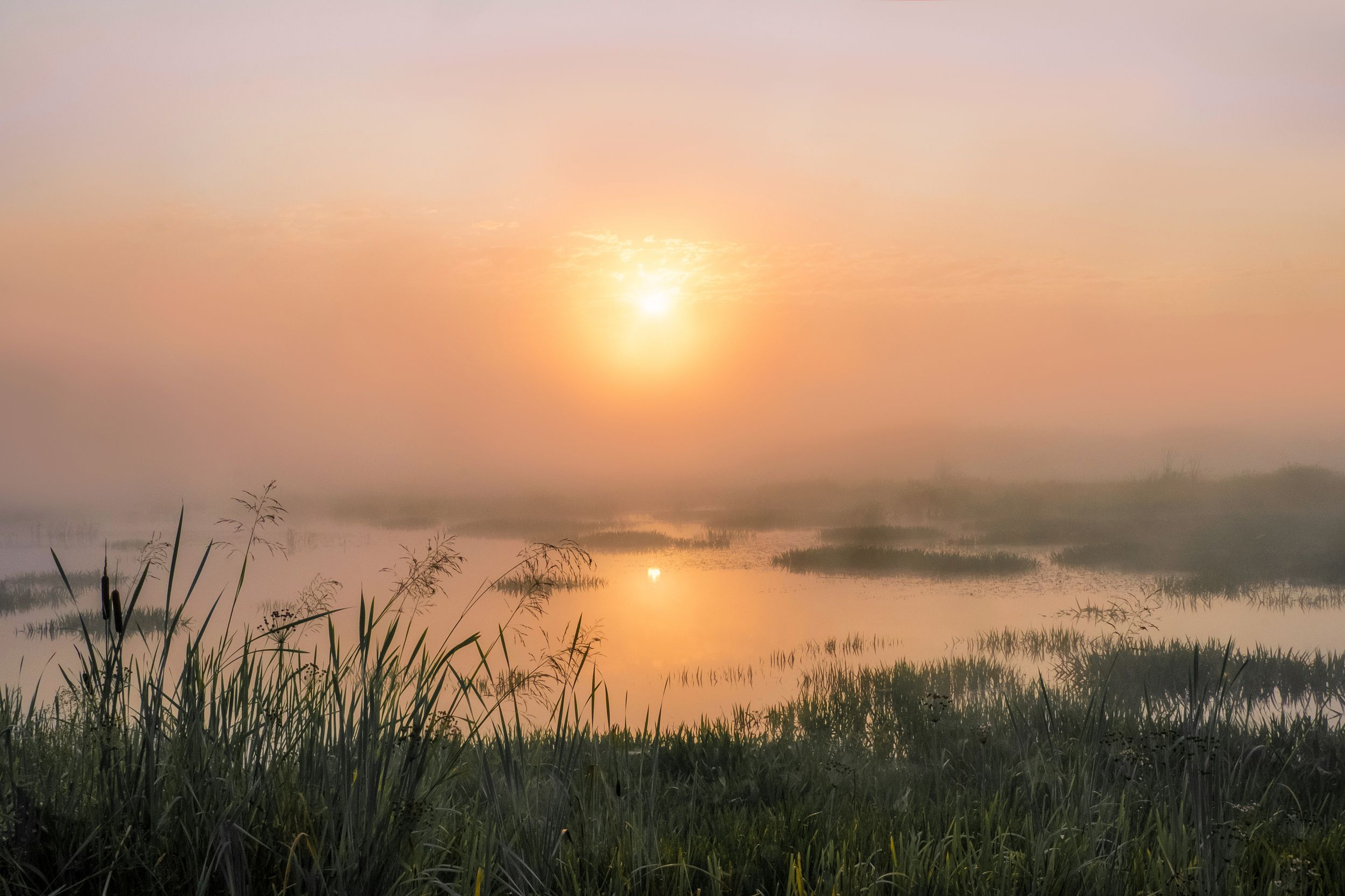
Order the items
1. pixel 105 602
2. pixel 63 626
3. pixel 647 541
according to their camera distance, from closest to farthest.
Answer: pixel 105 602 → pixel 63 626 → pixel 647 541

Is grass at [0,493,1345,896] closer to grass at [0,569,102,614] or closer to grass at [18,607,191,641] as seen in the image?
grass at [18,607,191,641]

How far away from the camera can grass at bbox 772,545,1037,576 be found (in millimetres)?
19938

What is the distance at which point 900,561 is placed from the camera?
69.7 ft

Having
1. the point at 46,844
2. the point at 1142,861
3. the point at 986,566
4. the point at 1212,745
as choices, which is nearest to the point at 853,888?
the point at 1142,861

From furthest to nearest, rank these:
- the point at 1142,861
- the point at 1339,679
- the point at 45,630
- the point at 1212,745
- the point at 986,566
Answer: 1. the point at 986,566
2. the point at 45,630
3. the point at 1339,679
4. the point at 1212,745
5. the point at 1142,861

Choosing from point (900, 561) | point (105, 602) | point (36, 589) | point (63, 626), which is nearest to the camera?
point (105, 602)

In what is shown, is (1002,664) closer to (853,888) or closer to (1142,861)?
(1142,861)

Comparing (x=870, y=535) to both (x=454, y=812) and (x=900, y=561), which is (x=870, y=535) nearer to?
(x=900, y=561)

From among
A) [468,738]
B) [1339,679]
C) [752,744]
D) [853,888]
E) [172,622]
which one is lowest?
[1339,679]

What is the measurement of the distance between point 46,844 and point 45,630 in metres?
14.0

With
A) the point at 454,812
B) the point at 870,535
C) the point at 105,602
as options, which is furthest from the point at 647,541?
the point at 105,602

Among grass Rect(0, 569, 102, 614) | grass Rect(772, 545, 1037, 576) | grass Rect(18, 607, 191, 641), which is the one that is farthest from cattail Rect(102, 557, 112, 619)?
grass Rect(772, 545, 1037, 576)

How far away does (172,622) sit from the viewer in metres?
3.10

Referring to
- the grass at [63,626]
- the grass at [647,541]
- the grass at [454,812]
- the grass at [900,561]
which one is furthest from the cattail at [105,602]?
the grass at [647,541]
